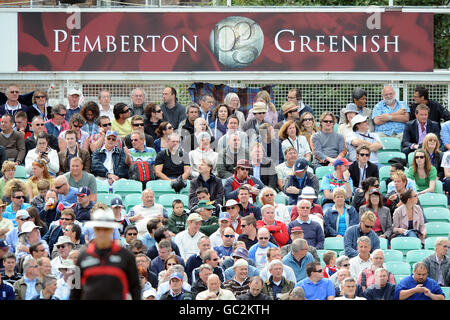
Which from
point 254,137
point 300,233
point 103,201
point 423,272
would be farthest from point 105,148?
point 423,272

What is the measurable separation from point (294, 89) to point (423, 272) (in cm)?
572

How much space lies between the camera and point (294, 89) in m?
18.6

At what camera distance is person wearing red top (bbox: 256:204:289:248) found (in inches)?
587

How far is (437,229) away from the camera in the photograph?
1600 centimetres

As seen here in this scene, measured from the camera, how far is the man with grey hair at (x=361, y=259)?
1427 cm

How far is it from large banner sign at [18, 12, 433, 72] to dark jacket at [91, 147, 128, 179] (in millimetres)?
3334

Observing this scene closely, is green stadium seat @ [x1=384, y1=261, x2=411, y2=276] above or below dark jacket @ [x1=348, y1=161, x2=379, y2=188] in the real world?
below

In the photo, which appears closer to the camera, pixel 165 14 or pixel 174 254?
pixel 174 254

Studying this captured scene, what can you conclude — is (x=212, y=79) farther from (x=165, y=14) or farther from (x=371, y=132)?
(x=371, y=132)

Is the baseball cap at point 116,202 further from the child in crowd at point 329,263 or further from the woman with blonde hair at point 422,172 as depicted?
the woman with blonde hair at point 422,172

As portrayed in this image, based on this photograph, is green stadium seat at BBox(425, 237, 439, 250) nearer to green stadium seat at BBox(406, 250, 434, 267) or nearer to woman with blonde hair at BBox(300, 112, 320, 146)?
green stadium seat at BBox(406, 250, 434, 267)

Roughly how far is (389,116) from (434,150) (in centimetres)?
140

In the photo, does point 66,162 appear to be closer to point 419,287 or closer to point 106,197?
point 106,197

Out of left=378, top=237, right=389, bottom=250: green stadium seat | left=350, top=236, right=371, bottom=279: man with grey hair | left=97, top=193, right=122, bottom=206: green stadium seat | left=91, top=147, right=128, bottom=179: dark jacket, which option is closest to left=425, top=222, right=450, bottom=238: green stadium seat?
left=378, top=237, right=389, bottom=250: green stadium seat
